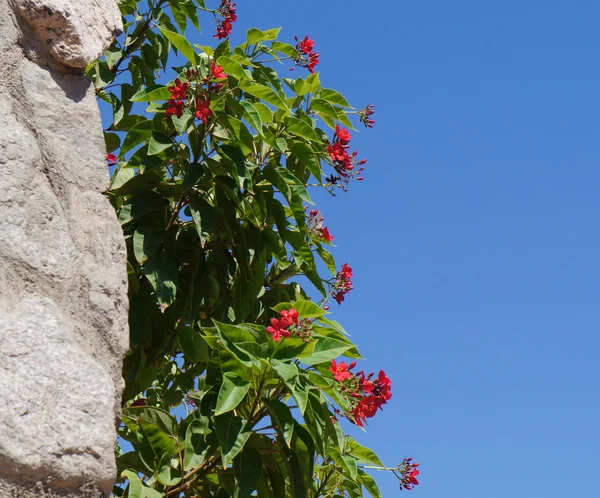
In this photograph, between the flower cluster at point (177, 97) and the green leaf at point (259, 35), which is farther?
the green leaf at point (259, 35)

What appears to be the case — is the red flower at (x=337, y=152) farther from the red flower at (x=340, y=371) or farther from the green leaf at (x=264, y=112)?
the red flower at (x=340, y=371)

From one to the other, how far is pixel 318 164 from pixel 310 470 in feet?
3.60

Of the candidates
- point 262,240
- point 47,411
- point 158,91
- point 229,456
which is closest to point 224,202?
point 262,240

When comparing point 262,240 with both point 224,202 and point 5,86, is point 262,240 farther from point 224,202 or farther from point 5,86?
point 5,86

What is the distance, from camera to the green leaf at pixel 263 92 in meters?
2.73

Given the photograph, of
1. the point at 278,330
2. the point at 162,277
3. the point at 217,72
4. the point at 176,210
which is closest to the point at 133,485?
the point at 278,330

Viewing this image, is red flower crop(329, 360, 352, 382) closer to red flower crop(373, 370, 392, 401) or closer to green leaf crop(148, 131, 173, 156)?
red flower crop(373, 370, 392, 401)

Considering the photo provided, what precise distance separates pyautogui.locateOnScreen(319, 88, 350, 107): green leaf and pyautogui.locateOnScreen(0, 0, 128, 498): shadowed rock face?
1129 mm

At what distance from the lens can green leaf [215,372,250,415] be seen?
226 centimetres

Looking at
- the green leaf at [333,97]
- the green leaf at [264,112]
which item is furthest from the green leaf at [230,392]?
the green leaf at [333,97]

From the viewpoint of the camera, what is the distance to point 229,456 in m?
2.33

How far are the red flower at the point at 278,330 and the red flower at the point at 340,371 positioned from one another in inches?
8.7

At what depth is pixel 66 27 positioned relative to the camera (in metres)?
2.03

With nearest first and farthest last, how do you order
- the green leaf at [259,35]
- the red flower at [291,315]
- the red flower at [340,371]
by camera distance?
the red flower at [291,315], the red flower at [340,371], the green leaf at [259,35]
